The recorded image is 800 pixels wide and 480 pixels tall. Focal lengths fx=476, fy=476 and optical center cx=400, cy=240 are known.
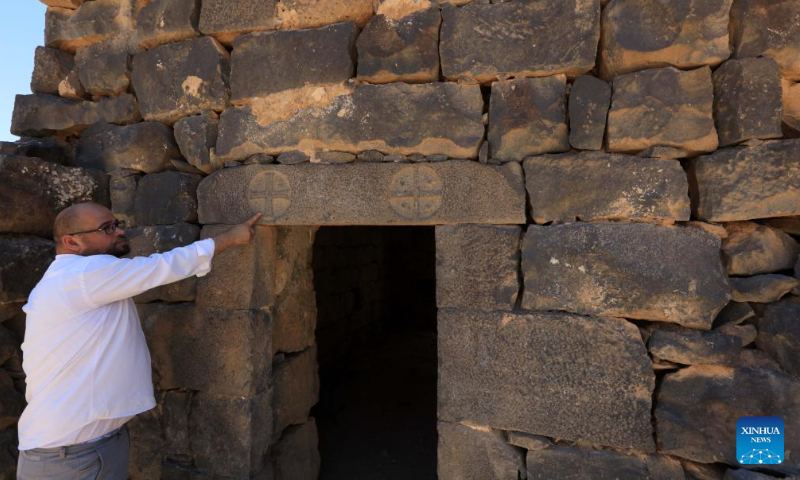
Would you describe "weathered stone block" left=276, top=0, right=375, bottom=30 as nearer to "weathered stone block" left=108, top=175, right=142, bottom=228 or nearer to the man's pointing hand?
the man's pointing hand

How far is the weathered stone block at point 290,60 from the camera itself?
2420 millimetres

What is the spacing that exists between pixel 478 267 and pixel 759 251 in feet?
3.74

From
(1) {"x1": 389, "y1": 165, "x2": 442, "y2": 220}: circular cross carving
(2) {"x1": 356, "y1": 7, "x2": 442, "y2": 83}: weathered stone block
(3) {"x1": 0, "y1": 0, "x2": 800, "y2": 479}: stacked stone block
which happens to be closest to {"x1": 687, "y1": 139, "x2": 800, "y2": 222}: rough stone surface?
(3) {"x1": 0, "y1": 0, "x2": 800, "y2": 479}: stacked stone block

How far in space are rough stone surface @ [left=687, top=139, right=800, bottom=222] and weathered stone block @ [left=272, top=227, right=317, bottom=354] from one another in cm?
216

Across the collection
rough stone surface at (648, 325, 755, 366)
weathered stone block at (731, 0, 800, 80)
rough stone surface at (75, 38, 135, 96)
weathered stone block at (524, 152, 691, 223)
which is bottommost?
rough stone surface at (648, 325, 755, 366)

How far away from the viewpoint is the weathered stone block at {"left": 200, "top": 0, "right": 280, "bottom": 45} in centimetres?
255

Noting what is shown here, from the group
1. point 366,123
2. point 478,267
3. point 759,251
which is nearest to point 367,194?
point 366,123

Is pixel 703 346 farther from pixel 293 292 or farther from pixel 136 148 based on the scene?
pixel 136 148

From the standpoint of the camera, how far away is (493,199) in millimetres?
2201

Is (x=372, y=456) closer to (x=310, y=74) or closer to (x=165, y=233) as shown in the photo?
(x=165, y=233)

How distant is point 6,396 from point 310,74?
2.28m

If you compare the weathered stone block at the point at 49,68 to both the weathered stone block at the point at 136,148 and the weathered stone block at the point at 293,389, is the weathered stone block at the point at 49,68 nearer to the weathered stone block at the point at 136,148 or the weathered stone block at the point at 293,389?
the weathered stone block at the point at 136,148

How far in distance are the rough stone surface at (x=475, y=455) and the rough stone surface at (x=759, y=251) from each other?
1.24 m

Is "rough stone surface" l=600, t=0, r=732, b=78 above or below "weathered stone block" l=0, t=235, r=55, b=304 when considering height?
above
